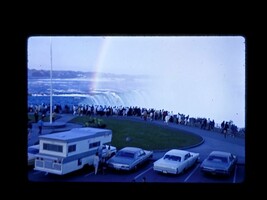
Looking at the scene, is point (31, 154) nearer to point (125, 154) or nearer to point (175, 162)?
point (125, 154)

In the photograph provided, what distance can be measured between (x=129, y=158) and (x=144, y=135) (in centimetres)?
29

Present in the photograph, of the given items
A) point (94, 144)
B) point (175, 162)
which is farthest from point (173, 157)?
point (94, 144)

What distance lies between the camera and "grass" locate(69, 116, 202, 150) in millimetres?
2859

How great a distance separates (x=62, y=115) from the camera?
290 centimetres

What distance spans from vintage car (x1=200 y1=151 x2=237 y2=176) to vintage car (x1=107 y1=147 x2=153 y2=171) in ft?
1.89

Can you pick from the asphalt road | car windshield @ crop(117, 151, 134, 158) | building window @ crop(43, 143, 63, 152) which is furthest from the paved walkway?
car windshield @ crop(117, 151, 134, 158)

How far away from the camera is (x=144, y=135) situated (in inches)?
115

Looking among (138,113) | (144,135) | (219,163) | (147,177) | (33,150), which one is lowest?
(147,177)

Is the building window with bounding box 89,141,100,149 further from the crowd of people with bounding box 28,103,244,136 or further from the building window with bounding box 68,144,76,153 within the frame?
the crowd of people with bounding box 28,103,244,136

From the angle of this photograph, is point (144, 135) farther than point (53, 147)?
Yes

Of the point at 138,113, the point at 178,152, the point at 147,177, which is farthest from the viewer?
the point at 138,113

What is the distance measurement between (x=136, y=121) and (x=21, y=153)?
48.3 inches

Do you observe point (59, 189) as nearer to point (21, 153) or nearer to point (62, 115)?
point (21, 153)

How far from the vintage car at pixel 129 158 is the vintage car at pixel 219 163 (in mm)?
575
